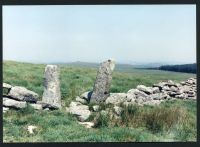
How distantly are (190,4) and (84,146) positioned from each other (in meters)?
4.16

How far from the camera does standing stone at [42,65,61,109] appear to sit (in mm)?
16375

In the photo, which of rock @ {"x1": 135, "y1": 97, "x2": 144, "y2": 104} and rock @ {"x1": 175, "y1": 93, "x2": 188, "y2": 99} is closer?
rock @ {"x1": 135, "y1": 97, "x2": 144, "y2": 104}

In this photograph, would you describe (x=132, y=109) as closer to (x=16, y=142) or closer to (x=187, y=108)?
(x=187, y=108)

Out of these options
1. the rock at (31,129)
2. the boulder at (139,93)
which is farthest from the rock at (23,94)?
the boulder at (139,93)

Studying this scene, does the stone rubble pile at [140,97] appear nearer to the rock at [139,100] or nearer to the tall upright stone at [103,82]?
the rock at [139,100]

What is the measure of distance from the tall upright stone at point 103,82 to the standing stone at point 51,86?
945 mm

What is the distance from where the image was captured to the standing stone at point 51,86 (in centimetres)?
1638

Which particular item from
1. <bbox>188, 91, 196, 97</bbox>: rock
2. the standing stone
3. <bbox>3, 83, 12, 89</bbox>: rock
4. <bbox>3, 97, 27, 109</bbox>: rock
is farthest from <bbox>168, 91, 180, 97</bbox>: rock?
<bbox>3, 83, 12, 89</bbox>: rock

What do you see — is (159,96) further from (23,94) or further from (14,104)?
(14,104)

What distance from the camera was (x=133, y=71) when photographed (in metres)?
17.2

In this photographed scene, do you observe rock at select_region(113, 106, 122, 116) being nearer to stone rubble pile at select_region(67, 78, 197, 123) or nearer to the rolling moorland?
stone rubble pile at select_region(67, 78, 197, 123)

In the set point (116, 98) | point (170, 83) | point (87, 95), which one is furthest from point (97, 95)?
point (170, 83)

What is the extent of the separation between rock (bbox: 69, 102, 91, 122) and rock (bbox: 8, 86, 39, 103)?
3.29ft

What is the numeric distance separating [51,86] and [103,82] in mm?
1387
